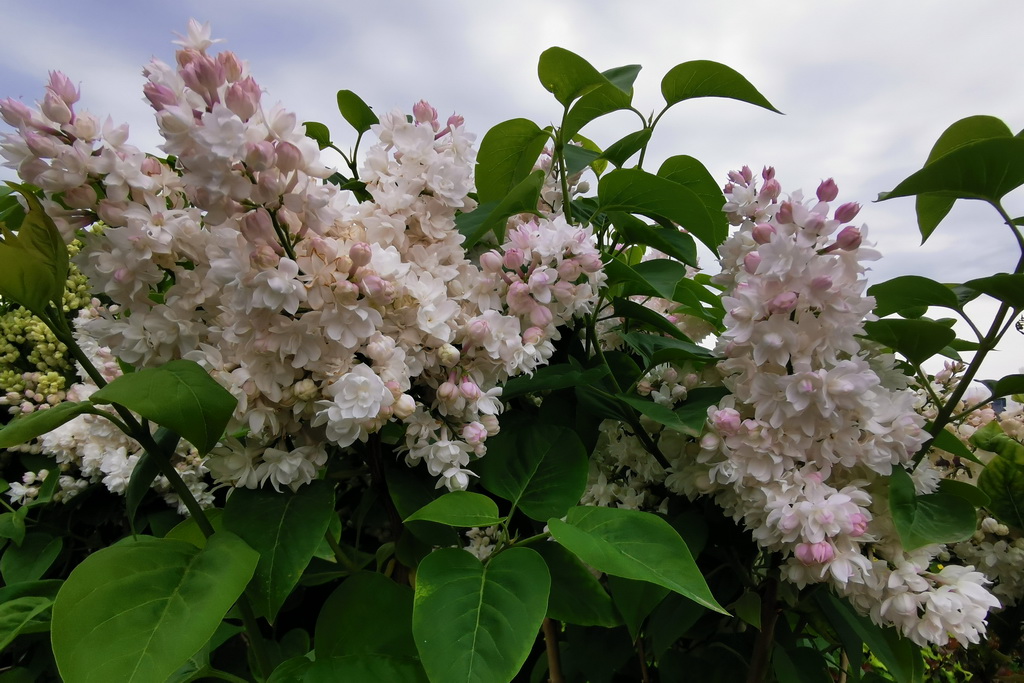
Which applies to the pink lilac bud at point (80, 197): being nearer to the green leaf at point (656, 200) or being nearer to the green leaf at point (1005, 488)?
the green leaf at point (656, 200)

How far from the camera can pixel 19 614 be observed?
55 cm

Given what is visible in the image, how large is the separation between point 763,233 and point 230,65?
381 millimetres

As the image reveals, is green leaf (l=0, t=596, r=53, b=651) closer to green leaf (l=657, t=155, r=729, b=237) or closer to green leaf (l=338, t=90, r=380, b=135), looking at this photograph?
green leaf (l=338, t=90, r=380, b=135)

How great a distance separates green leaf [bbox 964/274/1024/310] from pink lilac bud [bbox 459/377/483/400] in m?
0.41

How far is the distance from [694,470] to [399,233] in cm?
32

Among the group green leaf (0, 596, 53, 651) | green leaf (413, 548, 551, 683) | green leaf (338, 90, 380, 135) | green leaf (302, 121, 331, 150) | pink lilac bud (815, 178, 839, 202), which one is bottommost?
green leaf (0, 596, 53, 651)

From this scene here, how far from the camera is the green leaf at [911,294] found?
0.51 m

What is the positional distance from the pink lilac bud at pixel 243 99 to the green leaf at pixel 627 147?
403mm

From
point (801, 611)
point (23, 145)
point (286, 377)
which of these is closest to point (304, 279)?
point (286, 377)

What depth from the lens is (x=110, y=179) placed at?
39 centimetres

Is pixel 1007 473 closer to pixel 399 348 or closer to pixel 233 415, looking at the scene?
pixel 399 348

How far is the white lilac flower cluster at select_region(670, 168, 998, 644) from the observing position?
1.36 feet

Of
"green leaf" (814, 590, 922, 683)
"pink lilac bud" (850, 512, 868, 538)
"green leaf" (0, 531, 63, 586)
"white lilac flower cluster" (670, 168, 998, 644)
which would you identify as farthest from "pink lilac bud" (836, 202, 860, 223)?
"green leaf" (0, 531, 63, 586)

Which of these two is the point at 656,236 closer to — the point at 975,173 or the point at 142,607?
the point at 975,173
